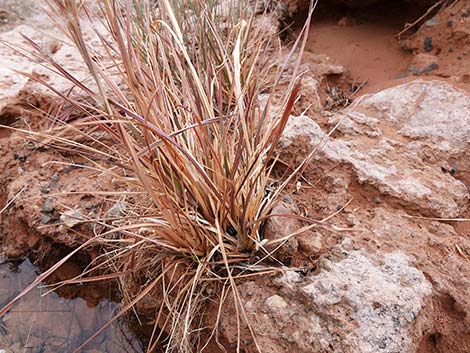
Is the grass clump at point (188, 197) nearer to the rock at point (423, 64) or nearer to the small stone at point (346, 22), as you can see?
the rock at point (423, 64)

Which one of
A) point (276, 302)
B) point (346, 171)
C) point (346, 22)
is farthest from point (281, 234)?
point (346, 22)

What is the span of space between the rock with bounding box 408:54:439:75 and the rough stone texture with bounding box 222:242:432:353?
1010 millimetres

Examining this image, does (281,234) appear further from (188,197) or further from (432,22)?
(432,22)

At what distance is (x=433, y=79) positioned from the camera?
168cm

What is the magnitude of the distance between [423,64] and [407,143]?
0.59m

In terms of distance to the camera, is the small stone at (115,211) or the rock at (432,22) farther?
the rock at (432,22)

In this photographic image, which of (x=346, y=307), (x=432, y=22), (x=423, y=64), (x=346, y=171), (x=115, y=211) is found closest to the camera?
(x=346, y=307)

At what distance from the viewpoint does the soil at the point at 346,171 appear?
1.15m

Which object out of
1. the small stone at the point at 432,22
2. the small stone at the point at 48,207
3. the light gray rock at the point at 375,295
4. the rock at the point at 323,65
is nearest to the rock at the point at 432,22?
the small stone at the point at 432,22

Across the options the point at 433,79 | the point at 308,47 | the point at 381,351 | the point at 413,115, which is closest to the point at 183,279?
the point at 381,351

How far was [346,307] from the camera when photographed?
102 cm

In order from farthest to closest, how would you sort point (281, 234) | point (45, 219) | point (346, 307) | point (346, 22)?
1. point (346, 22)
2. point (45, 219)
3. point (281, 234)
4. point (346, 307)

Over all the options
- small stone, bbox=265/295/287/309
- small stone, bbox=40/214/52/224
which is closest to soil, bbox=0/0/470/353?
small stone, bbox=40/214/52/224

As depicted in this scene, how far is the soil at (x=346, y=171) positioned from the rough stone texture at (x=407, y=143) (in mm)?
48
